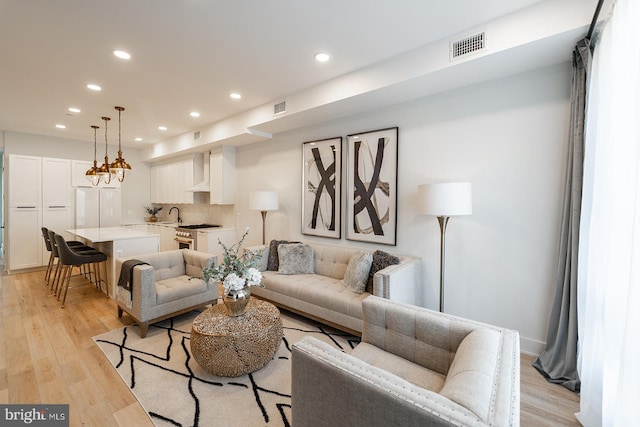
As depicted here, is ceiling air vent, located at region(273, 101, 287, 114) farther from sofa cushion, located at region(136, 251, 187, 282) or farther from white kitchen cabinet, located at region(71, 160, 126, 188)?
white kitchen cabinet, located at region(71, 160, 126, 188)

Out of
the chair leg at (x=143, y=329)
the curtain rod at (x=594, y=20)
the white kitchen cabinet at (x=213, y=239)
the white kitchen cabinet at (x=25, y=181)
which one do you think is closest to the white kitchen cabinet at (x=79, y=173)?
the white kitchen cabinet at (x=25, y=181)

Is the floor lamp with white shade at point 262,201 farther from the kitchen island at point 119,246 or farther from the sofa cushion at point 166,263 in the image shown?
the kitchen island at point 119,246

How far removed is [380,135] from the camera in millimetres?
3537

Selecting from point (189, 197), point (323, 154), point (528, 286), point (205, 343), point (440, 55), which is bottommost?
point (205, 343)

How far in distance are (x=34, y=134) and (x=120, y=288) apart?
5.12 meters

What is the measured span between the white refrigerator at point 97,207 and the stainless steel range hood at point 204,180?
1979 mm

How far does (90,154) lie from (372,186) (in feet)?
22.1

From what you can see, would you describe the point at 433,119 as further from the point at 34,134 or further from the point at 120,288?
the point at 34,134

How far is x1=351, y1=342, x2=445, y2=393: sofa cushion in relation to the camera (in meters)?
1.56

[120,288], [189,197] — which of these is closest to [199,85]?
[120,288]


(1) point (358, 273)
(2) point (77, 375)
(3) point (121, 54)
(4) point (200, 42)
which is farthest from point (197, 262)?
(4) point (200, 42)

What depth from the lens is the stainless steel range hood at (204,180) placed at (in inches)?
233

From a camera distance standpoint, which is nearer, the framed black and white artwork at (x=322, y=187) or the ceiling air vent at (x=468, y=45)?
the ceiling air vent at (x=468, y=45)

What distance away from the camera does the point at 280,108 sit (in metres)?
3.92
